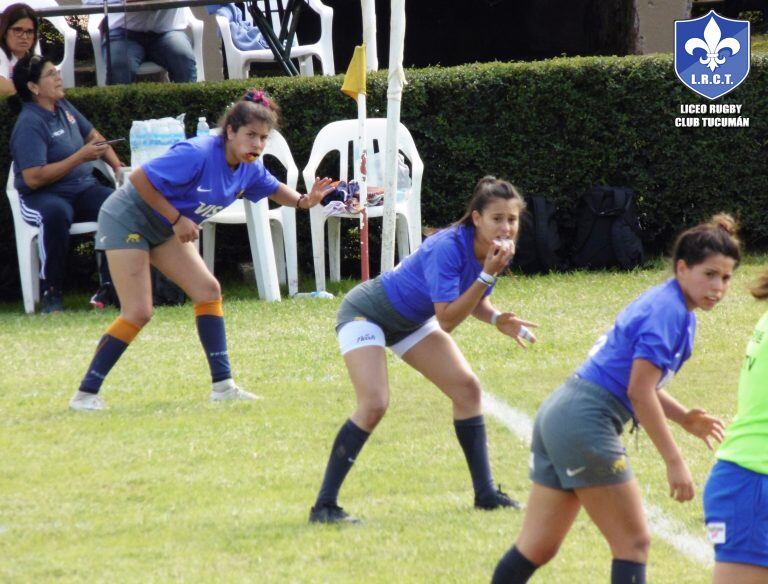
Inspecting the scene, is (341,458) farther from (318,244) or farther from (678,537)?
(318,244)

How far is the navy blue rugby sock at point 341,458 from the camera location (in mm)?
5309

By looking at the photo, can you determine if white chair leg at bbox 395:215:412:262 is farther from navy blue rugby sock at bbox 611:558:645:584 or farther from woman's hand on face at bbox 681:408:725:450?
navy blue rugby sock at bbox 611:558:645:584

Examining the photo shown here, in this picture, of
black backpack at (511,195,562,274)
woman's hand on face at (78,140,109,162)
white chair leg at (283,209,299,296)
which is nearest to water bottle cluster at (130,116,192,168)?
woman's hand on face at (78,140,109,162)

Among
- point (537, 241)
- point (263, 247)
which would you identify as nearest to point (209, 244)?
point (263, 247)

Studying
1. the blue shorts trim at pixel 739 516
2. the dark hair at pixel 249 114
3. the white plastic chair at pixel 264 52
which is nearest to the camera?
the blue shorts trim at pixel 739 516

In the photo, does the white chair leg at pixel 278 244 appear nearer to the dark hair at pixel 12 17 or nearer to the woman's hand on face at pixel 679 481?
the dark hair at pixel 12 17

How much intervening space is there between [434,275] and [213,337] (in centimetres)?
264

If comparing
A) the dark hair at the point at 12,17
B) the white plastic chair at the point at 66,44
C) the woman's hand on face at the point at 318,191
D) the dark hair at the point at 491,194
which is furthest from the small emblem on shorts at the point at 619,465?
the white plastic chair at the point at 66,44

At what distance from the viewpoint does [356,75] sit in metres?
9.87

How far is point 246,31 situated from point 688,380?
7206 mm

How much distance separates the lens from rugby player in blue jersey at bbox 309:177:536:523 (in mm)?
5098

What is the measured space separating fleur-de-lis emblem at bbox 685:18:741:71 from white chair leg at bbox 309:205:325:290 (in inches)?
160

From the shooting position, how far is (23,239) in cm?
1059

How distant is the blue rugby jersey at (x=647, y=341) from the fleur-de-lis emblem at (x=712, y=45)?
29.4 ft
